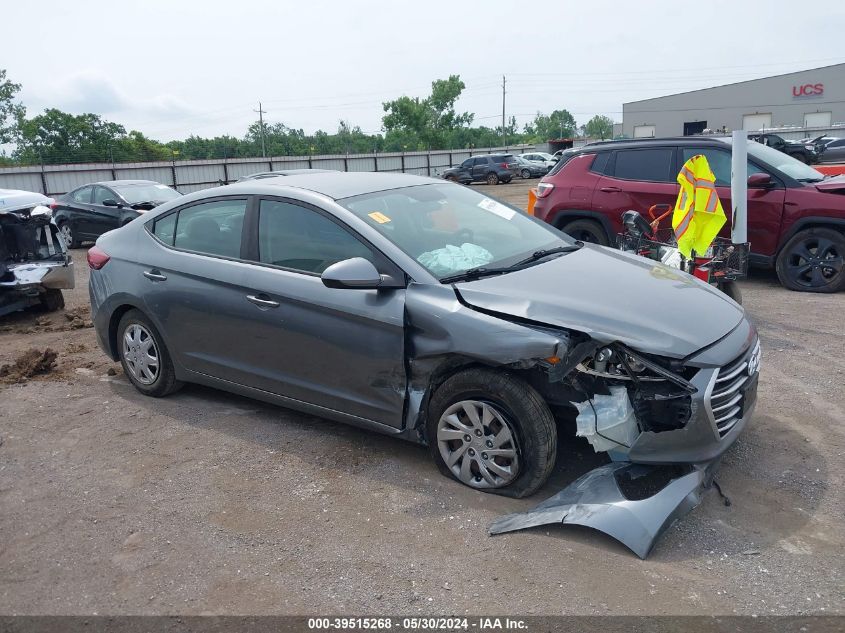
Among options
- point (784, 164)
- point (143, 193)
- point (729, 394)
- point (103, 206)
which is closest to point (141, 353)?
point (729, 394)

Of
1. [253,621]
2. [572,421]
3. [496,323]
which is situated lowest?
[253,621]

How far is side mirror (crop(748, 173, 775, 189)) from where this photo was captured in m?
8.25

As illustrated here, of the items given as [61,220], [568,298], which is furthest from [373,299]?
[61,220]

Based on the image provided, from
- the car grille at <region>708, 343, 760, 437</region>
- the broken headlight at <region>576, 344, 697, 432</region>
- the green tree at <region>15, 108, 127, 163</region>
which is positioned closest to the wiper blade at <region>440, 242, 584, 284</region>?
the broken headlight at <region>576, 344, 697, 432</region>

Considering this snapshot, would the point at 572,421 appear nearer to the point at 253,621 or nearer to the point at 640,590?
the point at 640,590

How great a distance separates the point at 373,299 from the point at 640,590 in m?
2.00

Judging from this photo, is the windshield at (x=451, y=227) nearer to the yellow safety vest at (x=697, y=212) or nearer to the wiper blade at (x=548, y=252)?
the wiper blade at (x=548, y=252)

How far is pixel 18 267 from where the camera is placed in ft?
26.6

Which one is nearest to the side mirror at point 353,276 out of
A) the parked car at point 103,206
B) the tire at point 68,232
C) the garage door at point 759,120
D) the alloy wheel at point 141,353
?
the alloy wheel at point 141,353

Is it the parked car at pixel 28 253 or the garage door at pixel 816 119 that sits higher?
the garage door at pixel 816 119

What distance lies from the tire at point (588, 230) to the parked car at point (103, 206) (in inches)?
336

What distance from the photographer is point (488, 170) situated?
36.0 m

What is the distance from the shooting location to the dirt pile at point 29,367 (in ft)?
20.3

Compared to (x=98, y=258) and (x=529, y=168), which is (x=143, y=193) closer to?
(x=98, y=258)
